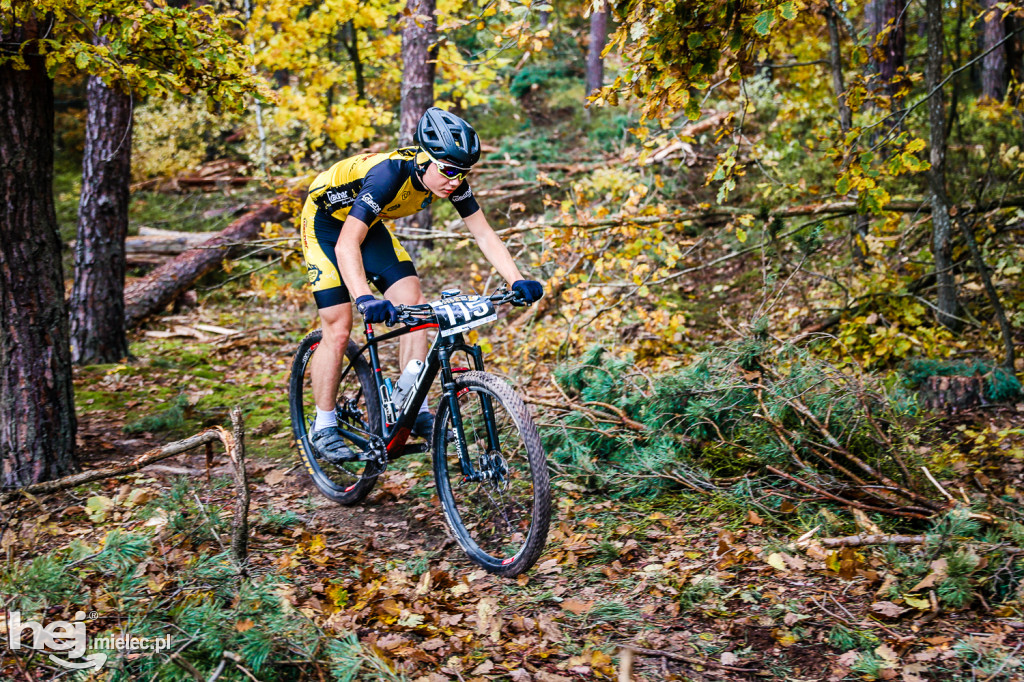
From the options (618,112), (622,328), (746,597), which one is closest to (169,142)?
(618,112)

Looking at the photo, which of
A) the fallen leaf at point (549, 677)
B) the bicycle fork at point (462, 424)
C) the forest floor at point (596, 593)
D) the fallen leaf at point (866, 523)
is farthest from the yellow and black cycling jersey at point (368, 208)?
the fallen leaf at point (866, 523)

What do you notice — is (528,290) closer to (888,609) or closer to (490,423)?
(490,423)

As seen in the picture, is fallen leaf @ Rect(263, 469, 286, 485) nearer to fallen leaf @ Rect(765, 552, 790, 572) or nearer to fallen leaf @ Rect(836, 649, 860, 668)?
fallen leaf @ Rect(765, 552, 790, 572)

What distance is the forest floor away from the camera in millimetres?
2758

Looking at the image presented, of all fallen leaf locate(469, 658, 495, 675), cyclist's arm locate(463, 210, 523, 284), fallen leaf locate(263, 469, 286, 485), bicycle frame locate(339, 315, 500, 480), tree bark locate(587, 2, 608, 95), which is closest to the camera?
fallen leaf locate(469, 658, 495, 675)

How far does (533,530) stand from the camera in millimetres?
3400

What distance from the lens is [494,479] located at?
12.1 ft

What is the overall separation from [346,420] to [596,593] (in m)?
2.16

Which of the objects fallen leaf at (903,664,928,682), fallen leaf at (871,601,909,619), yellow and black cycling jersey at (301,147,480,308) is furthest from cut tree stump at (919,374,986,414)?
yellow and black cycling jersey at (301,147,480,308)

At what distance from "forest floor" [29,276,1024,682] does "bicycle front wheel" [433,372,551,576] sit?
15cm

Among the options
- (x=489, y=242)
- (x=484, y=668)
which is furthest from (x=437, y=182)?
(x=484, y=668)

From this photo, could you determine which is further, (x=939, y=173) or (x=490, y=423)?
(x=939, y=173)

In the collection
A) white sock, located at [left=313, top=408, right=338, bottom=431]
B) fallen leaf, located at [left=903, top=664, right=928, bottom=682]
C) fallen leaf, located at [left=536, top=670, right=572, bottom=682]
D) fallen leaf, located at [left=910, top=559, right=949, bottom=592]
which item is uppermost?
white sock, located at [left=313, top=408, right=338, bottom=431]

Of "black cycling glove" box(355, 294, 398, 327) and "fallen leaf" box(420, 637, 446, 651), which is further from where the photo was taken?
"black cycling glove" box(355, 294, 398, 327)
